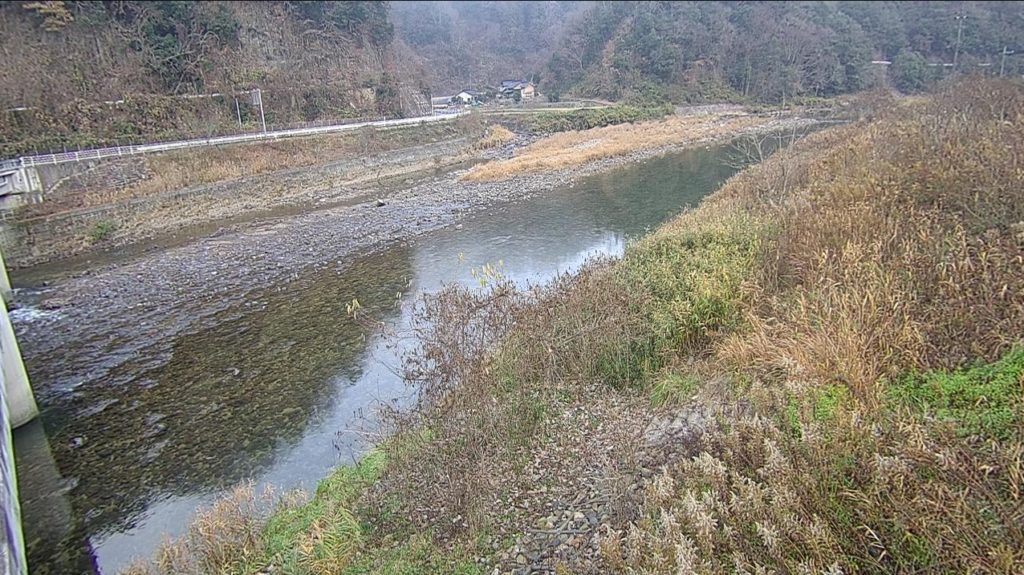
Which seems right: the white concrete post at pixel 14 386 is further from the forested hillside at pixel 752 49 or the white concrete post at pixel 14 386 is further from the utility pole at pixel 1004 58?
the forested hillside at pixel 752 49

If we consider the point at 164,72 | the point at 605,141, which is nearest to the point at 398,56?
the point at 164,72

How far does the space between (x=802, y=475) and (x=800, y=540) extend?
51 centimetres

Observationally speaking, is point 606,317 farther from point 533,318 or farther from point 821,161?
point 821,161

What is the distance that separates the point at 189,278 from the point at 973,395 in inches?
693

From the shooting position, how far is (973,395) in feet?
14.9

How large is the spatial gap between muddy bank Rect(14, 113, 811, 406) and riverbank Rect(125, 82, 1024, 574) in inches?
Result: 307

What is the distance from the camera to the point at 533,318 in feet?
28.4

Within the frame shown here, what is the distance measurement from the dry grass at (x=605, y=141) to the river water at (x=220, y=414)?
46.5 feet

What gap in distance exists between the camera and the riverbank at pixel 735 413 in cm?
350

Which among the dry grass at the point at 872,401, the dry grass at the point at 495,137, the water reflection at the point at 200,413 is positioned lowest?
the water reflection at the point at 200,413

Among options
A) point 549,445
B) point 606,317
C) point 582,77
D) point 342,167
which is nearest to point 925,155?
point 606,317

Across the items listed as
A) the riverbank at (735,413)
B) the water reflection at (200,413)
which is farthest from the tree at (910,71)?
the water reflection at (200,413)

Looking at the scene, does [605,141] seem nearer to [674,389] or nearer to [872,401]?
[674,389]

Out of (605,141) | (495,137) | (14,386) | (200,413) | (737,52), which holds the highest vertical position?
(737,52)
